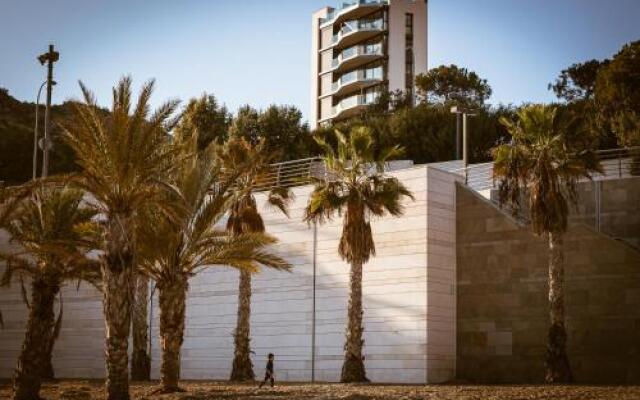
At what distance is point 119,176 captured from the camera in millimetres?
21703

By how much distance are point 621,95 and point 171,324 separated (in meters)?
30.6

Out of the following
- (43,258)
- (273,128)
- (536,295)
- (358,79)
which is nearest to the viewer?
(43,258)

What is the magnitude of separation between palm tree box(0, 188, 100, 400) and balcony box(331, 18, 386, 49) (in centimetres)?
5955

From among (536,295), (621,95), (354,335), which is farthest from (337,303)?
(621,95)

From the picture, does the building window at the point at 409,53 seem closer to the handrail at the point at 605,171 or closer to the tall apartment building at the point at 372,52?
the tall apartment building at the point at 372,52

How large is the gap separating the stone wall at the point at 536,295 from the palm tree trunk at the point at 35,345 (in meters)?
13.5

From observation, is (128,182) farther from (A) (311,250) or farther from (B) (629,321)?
(B) (629,321)

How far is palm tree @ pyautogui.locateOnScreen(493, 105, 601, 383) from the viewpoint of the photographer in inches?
1045

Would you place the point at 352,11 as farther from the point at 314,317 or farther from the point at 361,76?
the point at 314,317

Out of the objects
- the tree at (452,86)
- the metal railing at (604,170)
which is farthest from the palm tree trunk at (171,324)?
the tree at (452,86)

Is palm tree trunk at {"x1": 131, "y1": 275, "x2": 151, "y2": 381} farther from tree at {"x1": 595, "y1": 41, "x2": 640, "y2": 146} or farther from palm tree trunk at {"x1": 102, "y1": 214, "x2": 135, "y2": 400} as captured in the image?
tree at {"x1": 595, "y1": 41, "x2": 640, "y2": 146}

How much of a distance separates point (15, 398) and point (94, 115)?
7.91m

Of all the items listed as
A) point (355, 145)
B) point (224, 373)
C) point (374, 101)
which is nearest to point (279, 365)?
point (224, 373)

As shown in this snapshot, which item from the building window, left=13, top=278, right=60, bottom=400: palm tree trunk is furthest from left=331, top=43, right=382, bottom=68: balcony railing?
left=13, top=278, right=60, bottom=400: palm tree trunk
